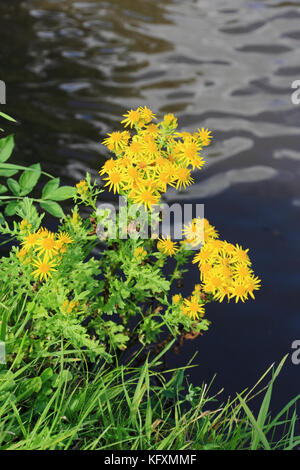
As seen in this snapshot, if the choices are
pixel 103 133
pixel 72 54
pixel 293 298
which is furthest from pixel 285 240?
pixel 72 54

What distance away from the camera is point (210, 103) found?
580cm

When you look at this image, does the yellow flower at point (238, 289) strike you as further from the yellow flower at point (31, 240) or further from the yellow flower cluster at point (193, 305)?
the yellow flower at point (31, 240)

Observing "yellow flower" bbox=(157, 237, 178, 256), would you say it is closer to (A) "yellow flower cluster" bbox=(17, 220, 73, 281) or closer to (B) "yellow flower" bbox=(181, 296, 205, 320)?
(B) "yellow flower" bbox=(181, 296, 205, 320)

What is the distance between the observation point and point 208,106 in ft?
18.8

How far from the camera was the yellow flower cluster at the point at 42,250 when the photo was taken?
6.04 feet

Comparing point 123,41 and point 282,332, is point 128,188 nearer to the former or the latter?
point 282,332

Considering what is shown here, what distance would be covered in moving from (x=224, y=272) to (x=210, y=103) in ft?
13.9

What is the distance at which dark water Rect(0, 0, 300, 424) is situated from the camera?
3.54 metres

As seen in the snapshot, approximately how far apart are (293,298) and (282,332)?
0.35 metres

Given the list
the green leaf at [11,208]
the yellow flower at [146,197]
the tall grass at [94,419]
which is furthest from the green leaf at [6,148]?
the tall grass at [94,419]

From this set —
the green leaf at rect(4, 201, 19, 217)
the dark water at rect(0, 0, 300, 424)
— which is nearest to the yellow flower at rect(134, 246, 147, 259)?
the green leaf at rect(4, 201, 19, 217)

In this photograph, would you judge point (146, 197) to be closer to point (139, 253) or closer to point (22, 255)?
point (139, 253)

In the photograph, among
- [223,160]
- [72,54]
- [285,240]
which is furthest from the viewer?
[72,54]

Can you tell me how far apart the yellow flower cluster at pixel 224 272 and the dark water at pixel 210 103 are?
4.48 ft
